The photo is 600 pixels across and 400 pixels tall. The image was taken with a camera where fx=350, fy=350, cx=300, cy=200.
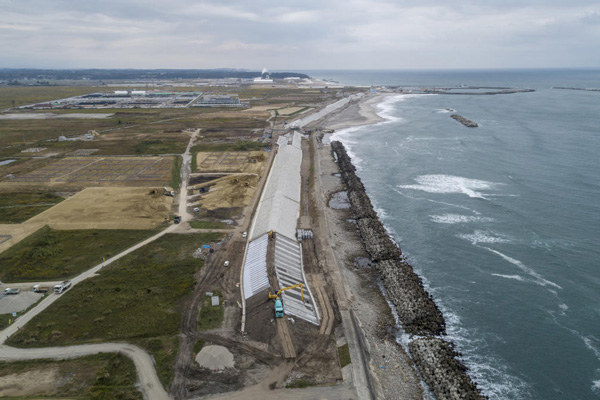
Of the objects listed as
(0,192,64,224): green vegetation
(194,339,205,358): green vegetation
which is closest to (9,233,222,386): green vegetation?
(194,339,205,358): green vegetation

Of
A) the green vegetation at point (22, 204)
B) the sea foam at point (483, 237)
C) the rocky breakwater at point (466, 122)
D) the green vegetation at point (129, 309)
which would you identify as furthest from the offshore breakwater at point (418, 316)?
the rocky breakwater at point (466, 122)

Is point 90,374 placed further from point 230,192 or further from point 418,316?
point 230,192

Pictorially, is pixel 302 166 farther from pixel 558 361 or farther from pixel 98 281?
pixel 558 361

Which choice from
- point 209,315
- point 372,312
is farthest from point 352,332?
point 209,315

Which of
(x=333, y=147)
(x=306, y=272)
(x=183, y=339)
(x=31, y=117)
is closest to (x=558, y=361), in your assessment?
(x=306, y=272)

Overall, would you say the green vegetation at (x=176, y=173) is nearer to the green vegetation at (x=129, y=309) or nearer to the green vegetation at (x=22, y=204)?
the green vegetation at (x=22, y=204)

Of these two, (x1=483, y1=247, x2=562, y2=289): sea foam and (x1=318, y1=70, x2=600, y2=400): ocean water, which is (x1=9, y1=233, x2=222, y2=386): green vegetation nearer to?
(x1=318, y1=70, x2=600, y2=400): ocean water
